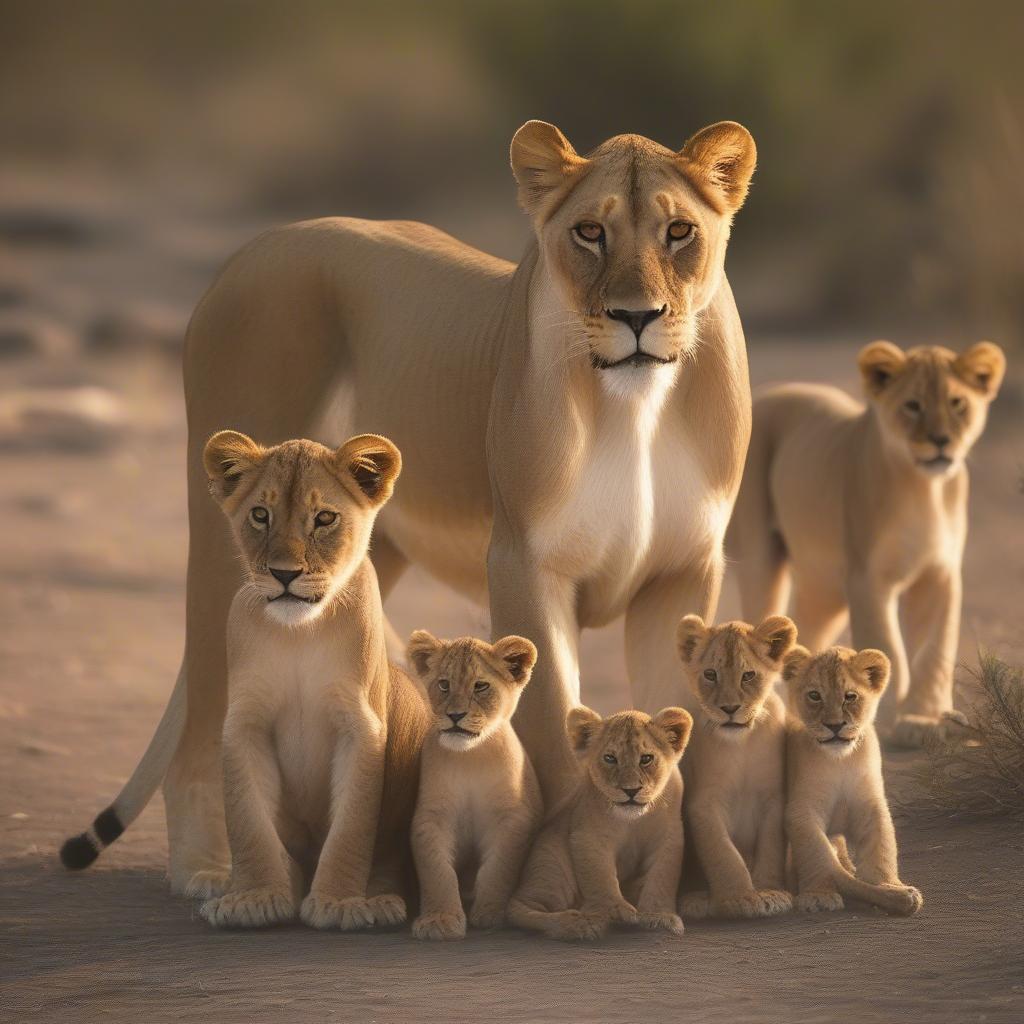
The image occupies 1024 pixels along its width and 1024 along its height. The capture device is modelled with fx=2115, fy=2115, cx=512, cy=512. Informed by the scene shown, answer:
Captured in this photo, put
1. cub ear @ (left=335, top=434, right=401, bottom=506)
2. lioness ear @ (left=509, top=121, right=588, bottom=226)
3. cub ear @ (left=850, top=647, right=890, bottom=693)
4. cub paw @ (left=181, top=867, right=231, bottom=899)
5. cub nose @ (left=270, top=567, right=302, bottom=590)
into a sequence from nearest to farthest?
cub nose @ (left=270, top=567, right=302, bottom=590) < cub ear @ (left=335, top=434, right=401, bottom=506) < cub ear @ (left=850, top=647, right=890, bottom=693) < lioness ear @ (left=509, top=121, right=588, bottom=226) < cub paw @ (left=181, top=867, right=231, bottom=899)

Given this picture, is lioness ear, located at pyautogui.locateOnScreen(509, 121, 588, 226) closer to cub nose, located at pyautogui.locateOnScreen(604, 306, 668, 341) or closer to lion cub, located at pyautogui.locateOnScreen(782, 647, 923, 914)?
cub nose, located at pyautogui.locateOnScreen(604, 306, 668, 341)

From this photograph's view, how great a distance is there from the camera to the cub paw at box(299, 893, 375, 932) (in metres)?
4.77

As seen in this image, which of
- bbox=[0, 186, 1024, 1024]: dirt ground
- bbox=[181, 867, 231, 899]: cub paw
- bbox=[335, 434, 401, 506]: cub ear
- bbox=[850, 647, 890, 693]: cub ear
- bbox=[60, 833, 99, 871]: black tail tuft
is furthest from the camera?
bbox=[60, 833, 99, 871]: black tail tuft

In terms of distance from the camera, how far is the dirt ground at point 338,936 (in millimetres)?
4207

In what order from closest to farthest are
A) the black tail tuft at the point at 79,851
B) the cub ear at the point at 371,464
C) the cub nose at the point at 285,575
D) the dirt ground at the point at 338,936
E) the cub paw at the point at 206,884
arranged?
1. the dirt ground at the point at 338,936
2. the cub nose at the point at 285,575
3. the cub ear at the point at 371,464
4. the cub paw at the point at 206,884
5. the black tail tuft at the point at 79,851

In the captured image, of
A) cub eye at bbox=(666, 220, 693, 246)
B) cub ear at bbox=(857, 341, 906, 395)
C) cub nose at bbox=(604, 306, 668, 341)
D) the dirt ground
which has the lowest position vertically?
the dirt ground

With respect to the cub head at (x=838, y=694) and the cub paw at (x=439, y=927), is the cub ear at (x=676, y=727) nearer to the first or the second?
the cub head at (x=838, y=694)

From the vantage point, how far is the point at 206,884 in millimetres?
5371

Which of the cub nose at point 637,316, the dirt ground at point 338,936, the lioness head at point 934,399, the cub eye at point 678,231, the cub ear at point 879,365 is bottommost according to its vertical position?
the dirt ground at point 338,936

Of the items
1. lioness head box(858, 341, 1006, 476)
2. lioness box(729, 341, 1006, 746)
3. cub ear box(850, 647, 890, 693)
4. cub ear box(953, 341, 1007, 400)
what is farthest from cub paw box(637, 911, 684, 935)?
cub ear box(953, 341, 1007, 400)

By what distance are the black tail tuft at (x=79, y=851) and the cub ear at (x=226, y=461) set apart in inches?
52.8

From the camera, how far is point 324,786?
4945 millimetres

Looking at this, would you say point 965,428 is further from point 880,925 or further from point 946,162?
point 946,162

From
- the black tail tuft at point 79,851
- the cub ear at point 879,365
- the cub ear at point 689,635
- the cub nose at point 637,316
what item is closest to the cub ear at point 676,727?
the cub ear at point 689,635
